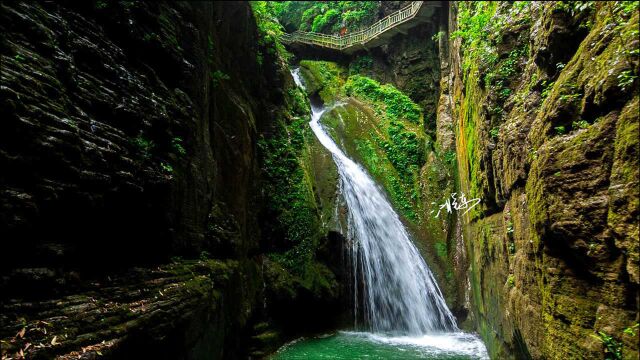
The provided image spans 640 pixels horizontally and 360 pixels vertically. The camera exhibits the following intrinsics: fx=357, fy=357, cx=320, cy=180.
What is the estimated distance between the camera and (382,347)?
26.3 ft

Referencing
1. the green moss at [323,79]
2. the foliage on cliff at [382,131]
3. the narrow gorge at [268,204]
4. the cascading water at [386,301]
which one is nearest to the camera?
the narrow gorge at [268,204]

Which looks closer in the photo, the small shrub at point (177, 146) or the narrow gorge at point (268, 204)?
the narrow gorge at point (268, 204)

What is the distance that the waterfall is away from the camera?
1002 centimetres

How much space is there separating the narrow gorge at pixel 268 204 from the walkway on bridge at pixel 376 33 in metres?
8.34

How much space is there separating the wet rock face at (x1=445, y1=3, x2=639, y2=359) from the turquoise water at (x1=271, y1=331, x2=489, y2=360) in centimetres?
161

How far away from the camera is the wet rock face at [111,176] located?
3.06 meters

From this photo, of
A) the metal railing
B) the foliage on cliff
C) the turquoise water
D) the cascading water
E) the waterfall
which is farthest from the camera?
the metal railing

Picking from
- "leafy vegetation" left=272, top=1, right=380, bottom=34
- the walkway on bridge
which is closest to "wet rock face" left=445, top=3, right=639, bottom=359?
the walkway on bridge

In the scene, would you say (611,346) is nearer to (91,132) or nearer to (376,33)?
(91,132)

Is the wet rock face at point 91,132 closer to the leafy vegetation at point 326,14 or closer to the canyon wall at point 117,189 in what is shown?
the canyon wall at point 117,189

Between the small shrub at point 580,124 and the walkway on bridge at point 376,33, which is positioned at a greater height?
the walkway on bridge at point 376,33

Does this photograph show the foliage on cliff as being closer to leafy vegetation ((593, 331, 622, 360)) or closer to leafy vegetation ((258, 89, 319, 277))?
leafy vegetation ((258, 89, 319, 277))

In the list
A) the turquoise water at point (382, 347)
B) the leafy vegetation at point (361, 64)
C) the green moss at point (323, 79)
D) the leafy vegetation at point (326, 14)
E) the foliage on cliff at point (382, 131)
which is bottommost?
the turquoise water at point (382, 347)

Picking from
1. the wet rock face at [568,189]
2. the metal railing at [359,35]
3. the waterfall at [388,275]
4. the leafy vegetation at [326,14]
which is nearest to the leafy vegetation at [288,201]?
the waterfall at [388,275]
